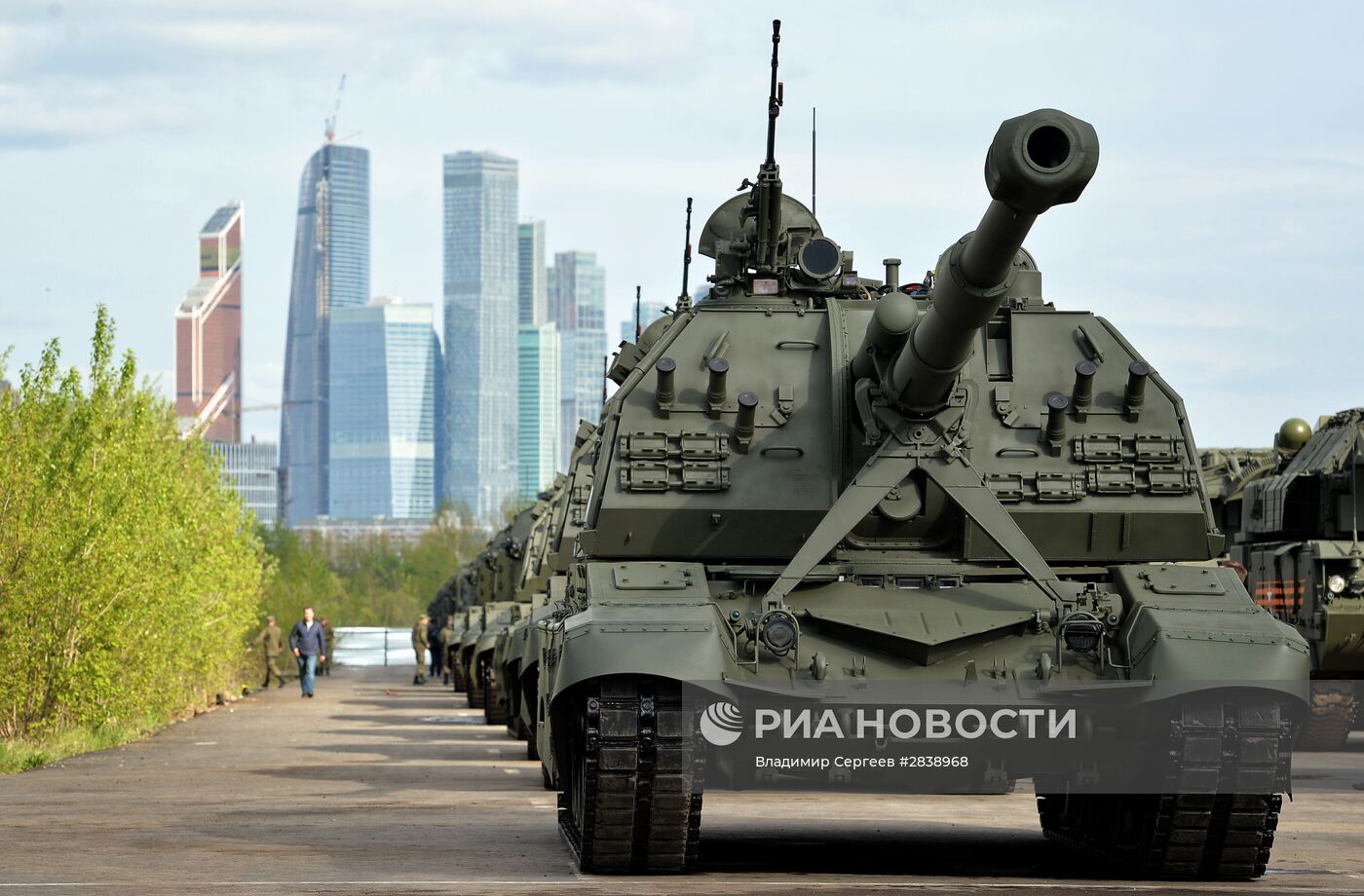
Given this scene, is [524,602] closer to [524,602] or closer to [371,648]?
[524,602]

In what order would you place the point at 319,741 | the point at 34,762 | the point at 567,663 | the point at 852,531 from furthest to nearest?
the point at 319,741 → the point at 34,762 → the point at 852,531 → the point at 567,663

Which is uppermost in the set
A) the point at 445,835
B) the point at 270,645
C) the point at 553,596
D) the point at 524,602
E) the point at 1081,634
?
the point at 553,596

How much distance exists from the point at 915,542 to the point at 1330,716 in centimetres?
1493

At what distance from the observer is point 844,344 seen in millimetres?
14555

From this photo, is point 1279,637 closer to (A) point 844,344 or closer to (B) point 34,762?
(A) point 844,344

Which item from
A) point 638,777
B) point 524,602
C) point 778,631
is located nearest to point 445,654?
point 524,602

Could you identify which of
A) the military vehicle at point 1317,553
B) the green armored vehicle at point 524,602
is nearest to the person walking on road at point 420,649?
the green armored vehicle at point 524,602

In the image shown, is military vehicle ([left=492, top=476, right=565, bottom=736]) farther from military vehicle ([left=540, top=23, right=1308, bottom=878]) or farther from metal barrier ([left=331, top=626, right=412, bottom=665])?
metal barrier ([left=331, top=626, right=412, bottom=665])

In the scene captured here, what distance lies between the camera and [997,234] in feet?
37.1

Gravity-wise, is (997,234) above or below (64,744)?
above

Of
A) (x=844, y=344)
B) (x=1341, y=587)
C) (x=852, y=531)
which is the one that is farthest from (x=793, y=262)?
(x=1341, y=587)

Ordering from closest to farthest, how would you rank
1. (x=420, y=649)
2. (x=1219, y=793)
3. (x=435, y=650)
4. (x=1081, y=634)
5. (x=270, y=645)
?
(x=1219, y=793) → (x=1081, y=634) → (x=270, y=645) → (x=420, y=649) → (x=435, y=650)

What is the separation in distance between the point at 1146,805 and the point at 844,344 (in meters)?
3.46

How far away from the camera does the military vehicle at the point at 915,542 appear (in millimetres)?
11992
